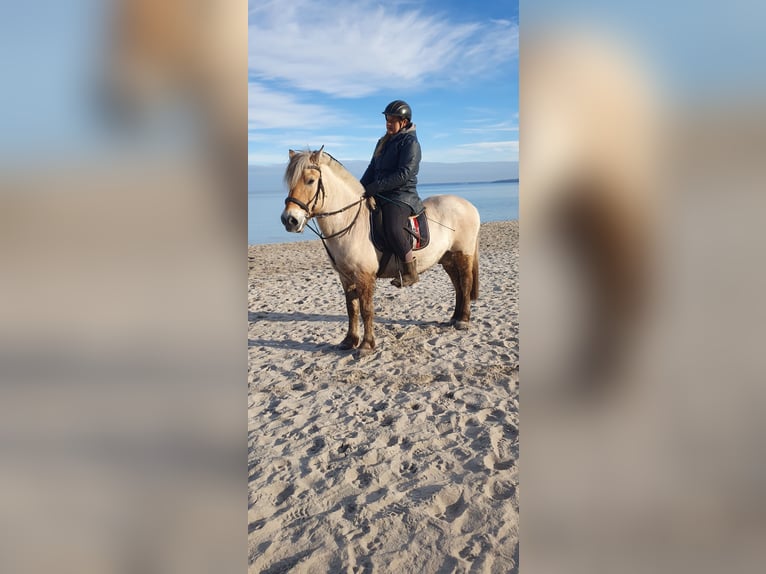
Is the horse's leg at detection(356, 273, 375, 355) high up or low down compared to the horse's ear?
down

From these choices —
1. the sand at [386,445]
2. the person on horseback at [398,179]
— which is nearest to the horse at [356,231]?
the person on horseback at [398,179]

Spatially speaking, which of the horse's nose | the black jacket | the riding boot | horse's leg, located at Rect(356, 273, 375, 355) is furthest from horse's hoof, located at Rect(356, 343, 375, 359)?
the horse's nose

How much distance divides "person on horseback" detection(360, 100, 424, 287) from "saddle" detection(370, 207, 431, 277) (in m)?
0.05

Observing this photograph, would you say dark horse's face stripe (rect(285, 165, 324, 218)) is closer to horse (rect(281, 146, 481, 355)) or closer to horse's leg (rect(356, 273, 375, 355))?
horse (rect(281, 146, 481, 355))

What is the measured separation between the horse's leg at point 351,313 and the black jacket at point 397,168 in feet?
3.19

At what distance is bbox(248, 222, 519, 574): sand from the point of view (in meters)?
2.22

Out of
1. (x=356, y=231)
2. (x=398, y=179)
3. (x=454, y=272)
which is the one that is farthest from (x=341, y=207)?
(x=454, y=272)

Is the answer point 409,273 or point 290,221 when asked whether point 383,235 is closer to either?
point 409,273

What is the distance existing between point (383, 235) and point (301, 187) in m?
0.98

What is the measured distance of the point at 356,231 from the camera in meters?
4.57
